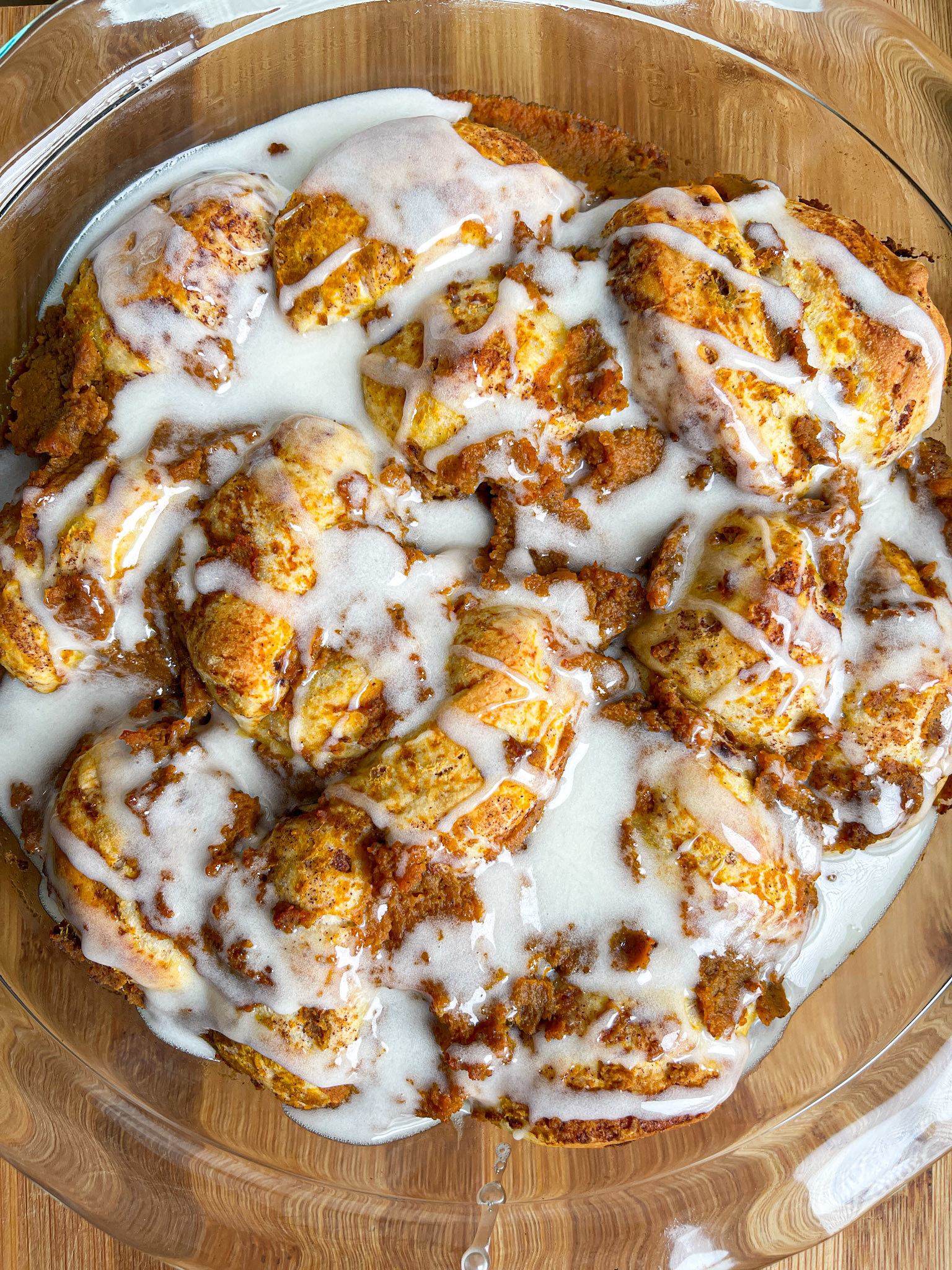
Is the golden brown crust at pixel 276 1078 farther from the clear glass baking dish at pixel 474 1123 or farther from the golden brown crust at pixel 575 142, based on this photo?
the golden brown crust at pixel 575 142

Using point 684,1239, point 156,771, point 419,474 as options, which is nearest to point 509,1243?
point 684,1239

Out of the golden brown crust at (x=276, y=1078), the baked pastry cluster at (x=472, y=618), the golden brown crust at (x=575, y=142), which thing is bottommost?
the golden brown crust at (x=276, y=1078)

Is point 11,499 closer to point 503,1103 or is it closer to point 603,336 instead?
point 603,336

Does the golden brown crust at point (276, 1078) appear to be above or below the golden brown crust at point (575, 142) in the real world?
below

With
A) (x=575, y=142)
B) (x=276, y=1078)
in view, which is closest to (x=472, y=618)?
(x=276, y=1078)

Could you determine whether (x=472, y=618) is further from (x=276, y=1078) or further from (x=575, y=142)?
(x=575, y=142)

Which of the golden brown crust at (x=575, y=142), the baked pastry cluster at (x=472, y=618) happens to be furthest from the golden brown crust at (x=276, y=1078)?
the golden brown crust at (x=575, y=142)

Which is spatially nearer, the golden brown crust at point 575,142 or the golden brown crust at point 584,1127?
the golden brown crust at point 584,1127
